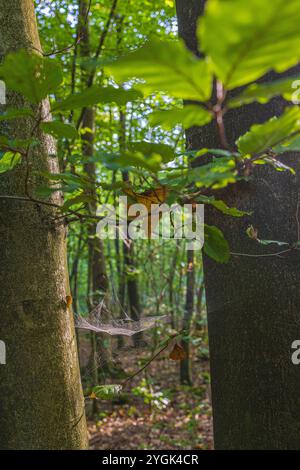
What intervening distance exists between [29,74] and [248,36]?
0.30 meters

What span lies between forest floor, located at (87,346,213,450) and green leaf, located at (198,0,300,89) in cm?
425

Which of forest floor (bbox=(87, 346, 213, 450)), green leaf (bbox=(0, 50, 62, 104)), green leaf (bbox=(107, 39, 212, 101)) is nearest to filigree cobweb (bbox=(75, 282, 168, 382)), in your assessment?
green leaf (bbox=(0, 50, 62, 104))

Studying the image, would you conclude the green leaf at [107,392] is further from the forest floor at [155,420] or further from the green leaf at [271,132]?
the forest floor at [155,420]

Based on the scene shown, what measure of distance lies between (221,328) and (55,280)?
1.62 feet

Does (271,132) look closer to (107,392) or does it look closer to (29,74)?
(29,74)

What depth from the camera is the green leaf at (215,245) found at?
2.44 ft

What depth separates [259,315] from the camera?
1.11 meters

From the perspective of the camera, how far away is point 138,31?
5.29m

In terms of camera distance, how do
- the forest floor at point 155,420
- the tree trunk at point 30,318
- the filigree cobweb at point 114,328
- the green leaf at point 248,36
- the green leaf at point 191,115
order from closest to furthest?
the green leaf at point 248,36 < the green leaf at point 191,115 < the tree trunk at point 30,318 < the filigree cobweb at point 114,328 < the forest floor at point 155,420

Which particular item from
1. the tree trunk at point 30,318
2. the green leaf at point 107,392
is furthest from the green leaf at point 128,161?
the green leaf at point 107,392

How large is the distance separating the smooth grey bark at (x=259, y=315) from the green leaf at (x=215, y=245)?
338 mm

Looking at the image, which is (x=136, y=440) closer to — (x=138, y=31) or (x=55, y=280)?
(x=55, y=280)

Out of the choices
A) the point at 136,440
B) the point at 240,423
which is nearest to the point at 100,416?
the point at 136,440

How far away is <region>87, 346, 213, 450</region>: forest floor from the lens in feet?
16.1
